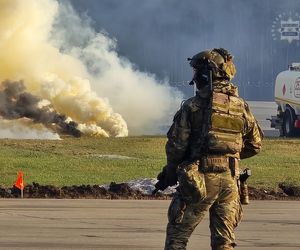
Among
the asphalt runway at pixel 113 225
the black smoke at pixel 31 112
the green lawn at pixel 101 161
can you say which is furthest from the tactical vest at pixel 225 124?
the black smoke at pixel 31 112

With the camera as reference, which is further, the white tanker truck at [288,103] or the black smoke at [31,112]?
the white tanker truck at [288,103]

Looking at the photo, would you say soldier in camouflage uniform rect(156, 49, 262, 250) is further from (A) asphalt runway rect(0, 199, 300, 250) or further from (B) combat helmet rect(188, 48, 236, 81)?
(A) asphalt runway rect(0, 199, 300, 250)

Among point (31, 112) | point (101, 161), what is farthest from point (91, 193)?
point (31, 112)

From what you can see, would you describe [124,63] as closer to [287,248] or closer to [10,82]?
[10,82]

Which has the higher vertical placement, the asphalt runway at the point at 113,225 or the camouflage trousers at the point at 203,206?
the camouflage trousers at the point at 203,206

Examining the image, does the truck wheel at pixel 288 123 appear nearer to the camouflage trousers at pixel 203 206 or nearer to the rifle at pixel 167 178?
the camouflage trousers at pixel 203 206

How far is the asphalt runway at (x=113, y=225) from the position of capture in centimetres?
1502

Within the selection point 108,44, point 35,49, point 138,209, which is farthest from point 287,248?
point 108,44

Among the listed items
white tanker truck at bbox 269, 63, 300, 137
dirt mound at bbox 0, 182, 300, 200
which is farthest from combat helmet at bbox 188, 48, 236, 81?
white tanker truck at bbox 269, 63, 300, 137

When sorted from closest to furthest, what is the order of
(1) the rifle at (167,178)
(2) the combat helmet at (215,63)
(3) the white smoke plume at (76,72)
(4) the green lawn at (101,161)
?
(1) the rifle at (167,178), (2) the combat helmet at (215,63), (4) the green lawn at (101,161), (3) the white smoke plume at (76,72)

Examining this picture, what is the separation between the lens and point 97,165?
3022 centimetres

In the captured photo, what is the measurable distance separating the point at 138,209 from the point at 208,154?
29.8 ft

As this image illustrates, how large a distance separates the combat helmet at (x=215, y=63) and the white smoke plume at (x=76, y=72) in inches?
1396

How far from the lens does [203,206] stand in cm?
1094
